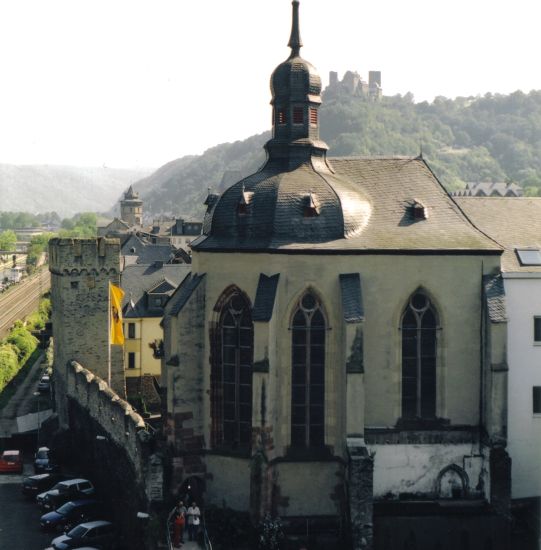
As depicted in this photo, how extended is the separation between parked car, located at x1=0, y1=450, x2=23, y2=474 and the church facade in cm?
1988

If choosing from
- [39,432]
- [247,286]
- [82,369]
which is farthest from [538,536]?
[39,432]

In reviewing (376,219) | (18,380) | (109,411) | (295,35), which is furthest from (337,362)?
(18,380)

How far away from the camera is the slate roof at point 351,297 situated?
38000mm

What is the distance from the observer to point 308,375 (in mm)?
39656

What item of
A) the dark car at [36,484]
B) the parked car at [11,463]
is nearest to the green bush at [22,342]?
the parked car at [11,463]

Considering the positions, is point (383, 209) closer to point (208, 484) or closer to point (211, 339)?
point (211, 339)

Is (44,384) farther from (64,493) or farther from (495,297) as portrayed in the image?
(495,297)

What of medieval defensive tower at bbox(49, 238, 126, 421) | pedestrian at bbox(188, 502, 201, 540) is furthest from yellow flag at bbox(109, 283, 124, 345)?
pedestrian at bbox(188, 502, 201, 540)

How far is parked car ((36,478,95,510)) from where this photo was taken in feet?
159

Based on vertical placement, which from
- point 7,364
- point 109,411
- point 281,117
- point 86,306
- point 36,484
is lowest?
point 36,484

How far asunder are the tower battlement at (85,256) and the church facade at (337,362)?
20177 millimetres

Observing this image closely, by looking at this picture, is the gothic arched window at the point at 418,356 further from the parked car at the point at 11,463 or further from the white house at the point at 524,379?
the parked car at the point at 11,463

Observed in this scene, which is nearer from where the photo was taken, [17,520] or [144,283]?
[17,520]

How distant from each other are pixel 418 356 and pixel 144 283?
1734 inches
